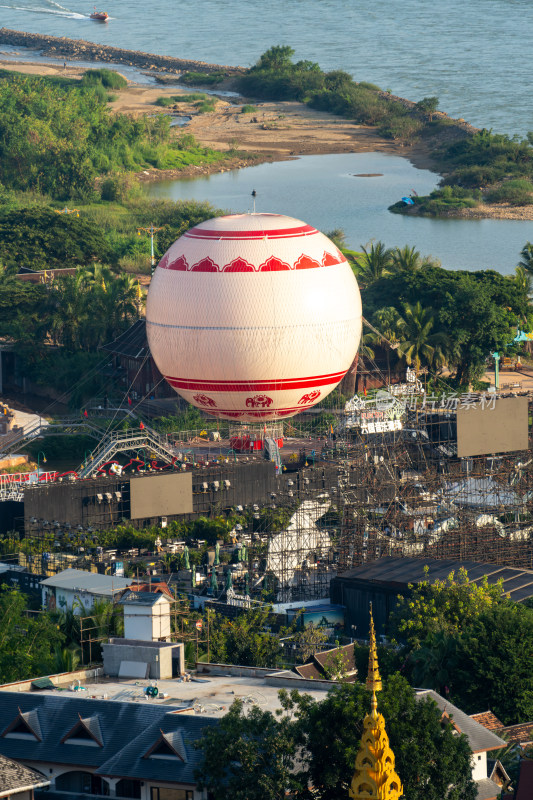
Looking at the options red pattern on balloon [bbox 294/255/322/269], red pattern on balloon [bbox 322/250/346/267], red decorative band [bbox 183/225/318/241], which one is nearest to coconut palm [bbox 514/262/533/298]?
red pattern on balloon [bbox 322/250/346/267]

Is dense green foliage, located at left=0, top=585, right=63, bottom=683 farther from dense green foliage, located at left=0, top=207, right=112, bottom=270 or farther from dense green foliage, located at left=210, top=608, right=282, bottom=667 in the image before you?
dense green foliage, located at left=0, top=207, right=112, bottom=270

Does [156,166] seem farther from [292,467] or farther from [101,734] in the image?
[101,734]

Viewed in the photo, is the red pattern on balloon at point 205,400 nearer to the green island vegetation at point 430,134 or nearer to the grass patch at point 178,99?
the green island vegetation at point 430,134

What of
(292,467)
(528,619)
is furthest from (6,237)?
(528,619)

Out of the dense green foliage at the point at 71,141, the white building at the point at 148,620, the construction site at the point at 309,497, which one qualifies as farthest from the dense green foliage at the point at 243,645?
the dense green foliage at the point at 71,141

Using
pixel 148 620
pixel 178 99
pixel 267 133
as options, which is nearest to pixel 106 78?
pixel 178 99

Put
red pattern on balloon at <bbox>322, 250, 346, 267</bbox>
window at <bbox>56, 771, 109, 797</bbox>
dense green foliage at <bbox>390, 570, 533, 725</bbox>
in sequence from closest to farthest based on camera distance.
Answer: window at <bbox>56, 771, 109, 797</bbox>
dense green foliage at <bbox>390, 570, 533, 725</bbox>
red pattern on balloon at <bbox>322, 250, 346, 267</bbox>
